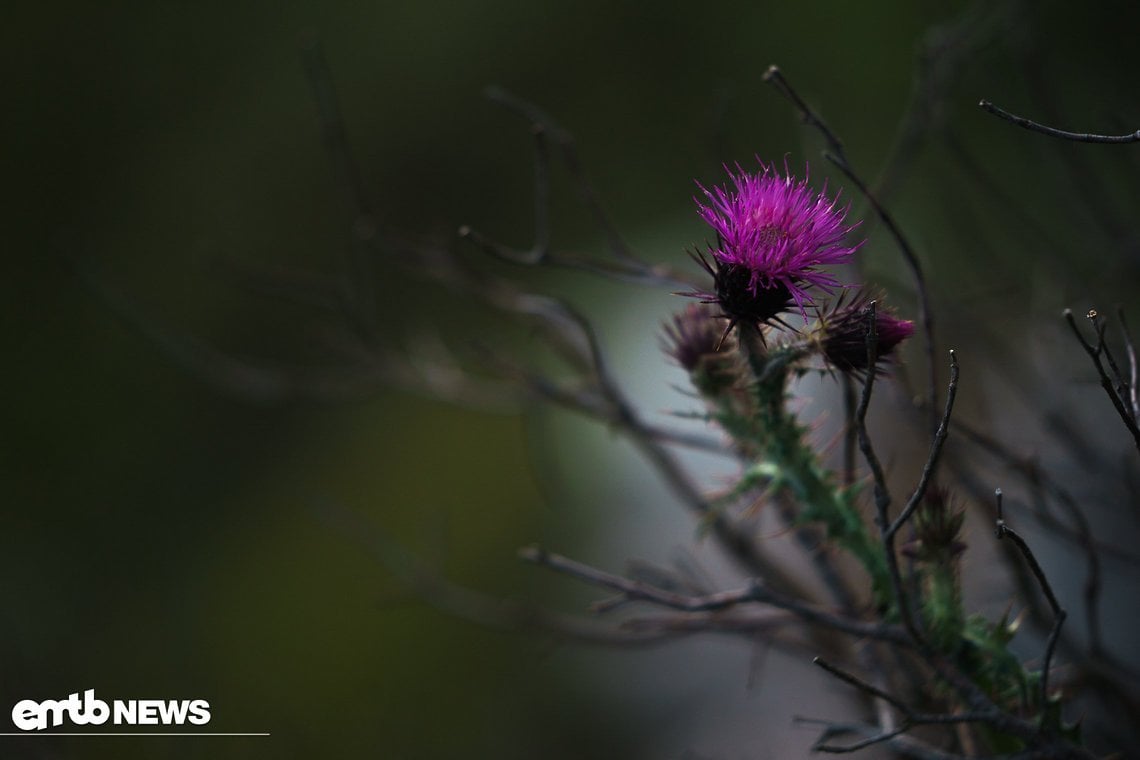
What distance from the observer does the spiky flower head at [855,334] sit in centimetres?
33

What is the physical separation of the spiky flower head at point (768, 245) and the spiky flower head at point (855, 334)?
0.8 inches

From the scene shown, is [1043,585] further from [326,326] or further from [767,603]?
[326,326]

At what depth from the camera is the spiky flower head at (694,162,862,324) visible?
12.6 inches

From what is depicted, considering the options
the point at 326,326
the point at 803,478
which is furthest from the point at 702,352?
the point at 326,326

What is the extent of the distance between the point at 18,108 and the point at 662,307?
1.05 metres

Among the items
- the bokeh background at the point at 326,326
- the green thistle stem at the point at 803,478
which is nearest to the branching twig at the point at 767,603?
the green thistle stem at the point at 803,478

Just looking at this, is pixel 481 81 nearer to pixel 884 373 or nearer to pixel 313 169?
pixel 313 169

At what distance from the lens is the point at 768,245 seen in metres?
0.32

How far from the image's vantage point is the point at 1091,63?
923 millimetres

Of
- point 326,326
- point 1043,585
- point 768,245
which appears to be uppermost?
point 326,326

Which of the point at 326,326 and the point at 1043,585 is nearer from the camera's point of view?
the point at 1043,585

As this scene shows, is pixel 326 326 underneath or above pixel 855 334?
above

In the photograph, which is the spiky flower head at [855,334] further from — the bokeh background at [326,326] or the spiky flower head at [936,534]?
the bokeh background at [326,326]

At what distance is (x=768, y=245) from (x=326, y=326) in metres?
1.00
